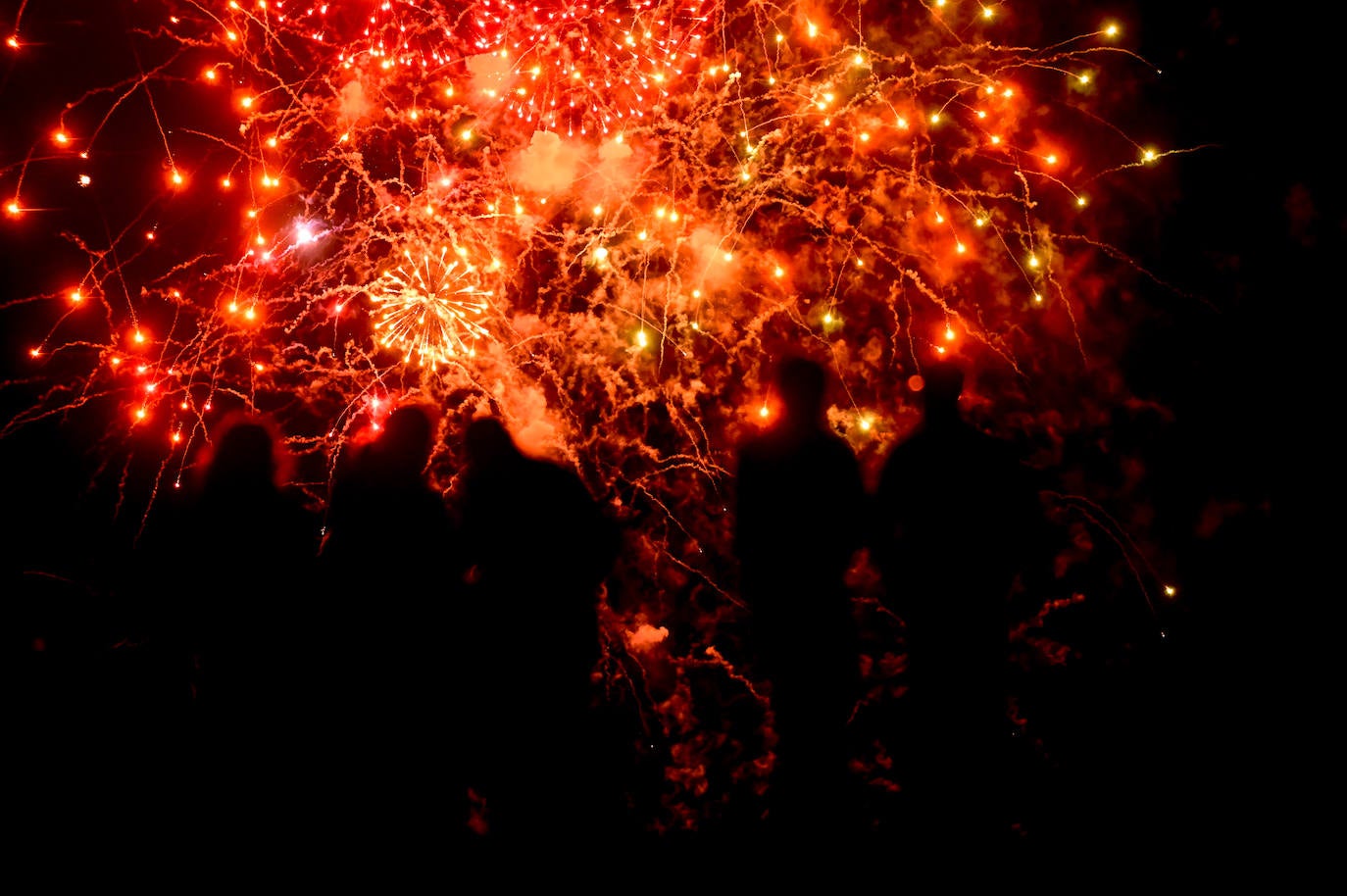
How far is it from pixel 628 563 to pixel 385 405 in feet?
6.05

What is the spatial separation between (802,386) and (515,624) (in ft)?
7.39

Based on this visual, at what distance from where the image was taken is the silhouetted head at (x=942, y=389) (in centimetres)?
359

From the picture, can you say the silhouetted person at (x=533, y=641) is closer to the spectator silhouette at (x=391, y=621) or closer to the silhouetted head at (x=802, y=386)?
the spectator silhouette at (x=391, y=621)

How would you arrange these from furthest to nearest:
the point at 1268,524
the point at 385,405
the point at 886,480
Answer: the point at 385,405 → the point at 886,480 → the point at 1268,524

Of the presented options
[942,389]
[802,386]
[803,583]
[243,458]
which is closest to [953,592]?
[803,583]

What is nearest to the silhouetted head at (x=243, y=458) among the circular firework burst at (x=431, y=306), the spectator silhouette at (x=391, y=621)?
the spectator silhouette at (x=391, y=621)

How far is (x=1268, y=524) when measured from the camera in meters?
3.31

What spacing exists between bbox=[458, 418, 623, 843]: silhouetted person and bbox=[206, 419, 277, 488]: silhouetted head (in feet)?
4.17

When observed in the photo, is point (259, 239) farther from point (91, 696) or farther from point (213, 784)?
point (213, 784)

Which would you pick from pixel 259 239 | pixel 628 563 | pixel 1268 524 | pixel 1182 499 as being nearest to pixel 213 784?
pixel 628 563

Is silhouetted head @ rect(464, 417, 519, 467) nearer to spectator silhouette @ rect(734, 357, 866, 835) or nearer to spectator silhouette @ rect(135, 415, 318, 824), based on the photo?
spectator silhouette @ rect(135, 415, 318, 824)

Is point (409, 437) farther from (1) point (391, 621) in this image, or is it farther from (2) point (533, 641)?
(2) point (533, 641)

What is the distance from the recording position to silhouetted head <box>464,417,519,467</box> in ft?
12.2

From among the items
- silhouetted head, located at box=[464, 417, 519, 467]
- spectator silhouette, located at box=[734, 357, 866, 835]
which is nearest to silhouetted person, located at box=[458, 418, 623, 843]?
silhouetted head, located at box=[464, 417, 519, 467]
